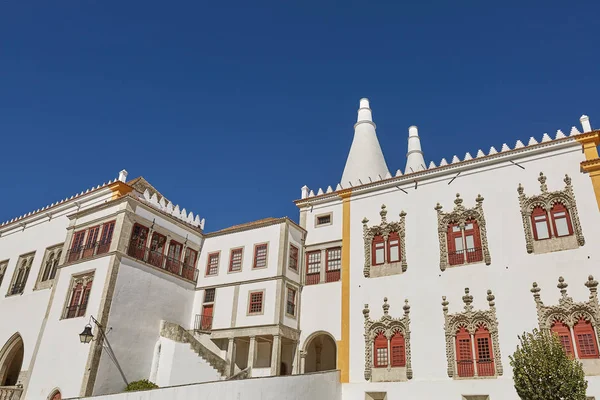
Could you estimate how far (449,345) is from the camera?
20.0 meters

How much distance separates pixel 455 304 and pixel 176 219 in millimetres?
14756

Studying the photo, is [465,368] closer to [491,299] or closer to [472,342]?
[472,342]

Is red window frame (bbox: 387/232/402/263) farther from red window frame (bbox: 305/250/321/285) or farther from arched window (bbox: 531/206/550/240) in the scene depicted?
arched window (bbox: 531/206/550/240)

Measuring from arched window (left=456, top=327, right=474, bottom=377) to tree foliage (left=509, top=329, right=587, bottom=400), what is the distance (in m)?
3.74

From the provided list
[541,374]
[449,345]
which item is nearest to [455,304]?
[449,345]

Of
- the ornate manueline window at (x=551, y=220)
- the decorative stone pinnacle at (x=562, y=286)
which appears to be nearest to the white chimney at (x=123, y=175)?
the ornate manueline window at (x=551, y=220)

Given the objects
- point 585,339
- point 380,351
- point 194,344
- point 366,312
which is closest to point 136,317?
point 194,344

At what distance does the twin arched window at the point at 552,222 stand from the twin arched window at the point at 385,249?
6.18m

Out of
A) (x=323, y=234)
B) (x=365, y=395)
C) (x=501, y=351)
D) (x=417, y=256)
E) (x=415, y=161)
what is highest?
(x=415, y=161)

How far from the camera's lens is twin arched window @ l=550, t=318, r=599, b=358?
1745 centimetres

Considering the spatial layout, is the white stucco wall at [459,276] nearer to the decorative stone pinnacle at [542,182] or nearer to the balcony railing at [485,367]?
the decorative stone pinnacle at [542,182]

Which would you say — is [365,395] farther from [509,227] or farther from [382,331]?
[509,227]

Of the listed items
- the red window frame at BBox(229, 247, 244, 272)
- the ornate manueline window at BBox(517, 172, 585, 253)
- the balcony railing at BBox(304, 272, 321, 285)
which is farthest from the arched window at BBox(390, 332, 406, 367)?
the red window frame at BBox(229, 247, 244, 272)

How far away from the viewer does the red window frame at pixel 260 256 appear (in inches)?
974
